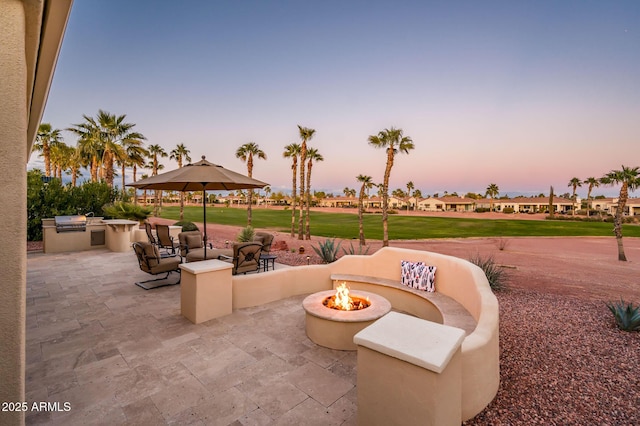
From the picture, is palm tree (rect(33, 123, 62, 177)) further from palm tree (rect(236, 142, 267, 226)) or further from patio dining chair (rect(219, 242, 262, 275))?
patio dining chair (rect(219, 242, 262, 275))

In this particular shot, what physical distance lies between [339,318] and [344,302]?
609 mm

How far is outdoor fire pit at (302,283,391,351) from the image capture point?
A: 4.01 m

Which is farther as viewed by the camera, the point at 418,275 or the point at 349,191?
the point at 349,191

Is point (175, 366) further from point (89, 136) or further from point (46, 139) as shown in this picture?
point (46, 139)

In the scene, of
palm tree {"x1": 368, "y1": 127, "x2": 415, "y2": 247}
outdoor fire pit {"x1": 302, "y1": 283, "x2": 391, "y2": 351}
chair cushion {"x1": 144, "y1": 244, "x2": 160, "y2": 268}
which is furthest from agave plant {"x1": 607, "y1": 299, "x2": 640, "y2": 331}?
palm tree {"x1": 368, "y1": 127, "x2": 415, "y2": 247}

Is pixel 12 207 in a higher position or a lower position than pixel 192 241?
higher

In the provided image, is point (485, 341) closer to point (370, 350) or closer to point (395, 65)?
point (370, 350)

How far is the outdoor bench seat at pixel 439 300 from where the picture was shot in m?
4.08

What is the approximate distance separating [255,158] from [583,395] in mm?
26580

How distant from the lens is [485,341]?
2.84 meters

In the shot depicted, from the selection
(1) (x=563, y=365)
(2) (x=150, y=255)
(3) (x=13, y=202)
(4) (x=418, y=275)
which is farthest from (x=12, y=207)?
(1) (x=563, y=365)

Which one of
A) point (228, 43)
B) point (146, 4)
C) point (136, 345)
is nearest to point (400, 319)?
point (136, 345)

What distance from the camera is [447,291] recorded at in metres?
5.30

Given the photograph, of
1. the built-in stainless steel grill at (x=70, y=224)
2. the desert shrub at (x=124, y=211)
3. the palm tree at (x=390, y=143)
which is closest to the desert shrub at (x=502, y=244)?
the palm tree at (x=390, y=143)
